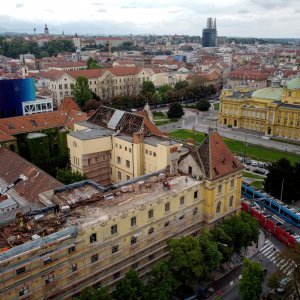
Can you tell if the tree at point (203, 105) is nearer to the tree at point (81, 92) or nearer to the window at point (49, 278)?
the tree at point (81, 92)

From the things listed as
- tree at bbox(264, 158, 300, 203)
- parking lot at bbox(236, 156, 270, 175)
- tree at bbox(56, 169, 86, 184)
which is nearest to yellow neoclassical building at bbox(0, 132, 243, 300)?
tree at bbox(56, 169, 86, 184)

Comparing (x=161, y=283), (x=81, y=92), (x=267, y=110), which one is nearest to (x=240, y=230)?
(x=161, y=283)

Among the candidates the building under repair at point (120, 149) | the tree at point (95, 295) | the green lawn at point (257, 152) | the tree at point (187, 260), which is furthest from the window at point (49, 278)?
the green lawn at point (257, 152)

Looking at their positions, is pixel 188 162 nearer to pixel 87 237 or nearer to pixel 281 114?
pixel 87 237

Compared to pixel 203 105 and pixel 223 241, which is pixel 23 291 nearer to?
pixel 223 241

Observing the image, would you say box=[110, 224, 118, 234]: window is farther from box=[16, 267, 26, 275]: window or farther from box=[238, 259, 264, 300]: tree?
box=[238, 259, 264, 300]: tree
